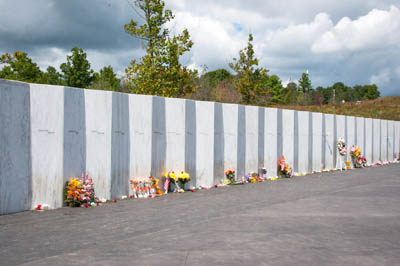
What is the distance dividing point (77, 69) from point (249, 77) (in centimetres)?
3835

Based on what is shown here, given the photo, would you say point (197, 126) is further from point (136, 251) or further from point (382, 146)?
point (382, 146)

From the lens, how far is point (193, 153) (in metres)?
12.9

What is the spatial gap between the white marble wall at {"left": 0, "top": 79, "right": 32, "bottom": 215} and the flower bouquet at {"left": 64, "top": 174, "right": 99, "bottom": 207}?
0.78 metres

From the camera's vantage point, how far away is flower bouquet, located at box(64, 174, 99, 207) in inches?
355

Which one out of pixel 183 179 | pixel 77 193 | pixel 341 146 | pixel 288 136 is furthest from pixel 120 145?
pixel 341 146

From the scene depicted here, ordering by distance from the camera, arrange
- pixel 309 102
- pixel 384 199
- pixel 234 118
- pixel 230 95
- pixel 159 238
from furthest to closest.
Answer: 1. pixel 309 102
2. pixel 230 95
3. pixel 234 118
4. pixel 384 199
5. pixel 159 238

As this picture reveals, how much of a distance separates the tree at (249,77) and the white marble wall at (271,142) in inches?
611

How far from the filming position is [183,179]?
→ 12.0m

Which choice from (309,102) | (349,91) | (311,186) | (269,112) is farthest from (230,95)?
(349,91)

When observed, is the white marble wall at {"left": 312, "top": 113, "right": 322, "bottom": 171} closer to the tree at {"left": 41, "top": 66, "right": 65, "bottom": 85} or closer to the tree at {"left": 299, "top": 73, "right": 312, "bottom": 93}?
the tree at {"left": 41, "top": 66, "right": 65, "bottom": 85}

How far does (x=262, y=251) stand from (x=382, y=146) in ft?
84.2

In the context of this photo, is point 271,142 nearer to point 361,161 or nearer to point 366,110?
point 361,161

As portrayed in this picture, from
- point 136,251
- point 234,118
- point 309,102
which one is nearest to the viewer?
point 136,251

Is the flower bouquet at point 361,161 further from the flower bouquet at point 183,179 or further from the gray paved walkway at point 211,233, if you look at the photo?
the flower bouquet at point 183,179
